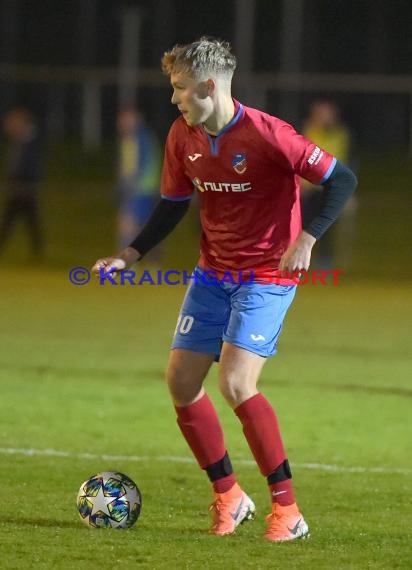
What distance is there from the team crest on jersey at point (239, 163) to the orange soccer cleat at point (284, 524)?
1475 mm

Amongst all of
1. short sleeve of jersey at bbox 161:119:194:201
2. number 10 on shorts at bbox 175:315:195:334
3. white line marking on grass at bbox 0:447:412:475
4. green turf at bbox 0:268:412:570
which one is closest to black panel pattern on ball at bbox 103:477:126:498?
green turf at bbox 0:268:412:570

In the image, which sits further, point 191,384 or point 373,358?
point 373,358

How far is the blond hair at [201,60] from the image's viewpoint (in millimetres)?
5609

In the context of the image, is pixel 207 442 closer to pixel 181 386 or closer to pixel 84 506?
pixel 181 386

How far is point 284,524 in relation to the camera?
5648mm

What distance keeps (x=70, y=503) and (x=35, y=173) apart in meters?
15.6

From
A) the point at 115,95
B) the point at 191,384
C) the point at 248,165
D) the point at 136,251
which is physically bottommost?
the point at 115,95

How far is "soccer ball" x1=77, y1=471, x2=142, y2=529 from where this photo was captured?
A: 579 centimetres

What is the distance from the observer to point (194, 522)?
19.9 feet

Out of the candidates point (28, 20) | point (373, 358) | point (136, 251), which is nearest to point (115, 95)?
point (28, 20)

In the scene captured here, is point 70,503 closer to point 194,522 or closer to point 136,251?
point 194,522

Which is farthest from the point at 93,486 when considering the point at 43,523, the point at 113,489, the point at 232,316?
the point at 232,316

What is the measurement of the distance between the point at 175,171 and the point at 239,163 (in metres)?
0.43

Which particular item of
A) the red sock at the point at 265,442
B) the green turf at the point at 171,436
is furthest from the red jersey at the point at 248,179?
the green turf at the point at 171,436
